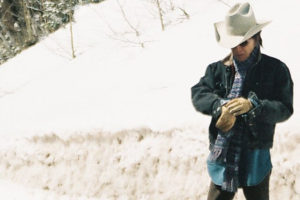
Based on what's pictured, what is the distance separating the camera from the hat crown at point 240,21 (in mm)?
1892

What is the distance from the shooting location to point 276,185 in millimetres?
3391

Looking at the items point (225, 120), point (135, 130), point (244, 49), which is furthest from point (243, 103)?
point (135, 130)

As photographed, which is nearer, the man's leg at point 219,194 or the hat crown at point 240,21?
the hat crown at point 240,21

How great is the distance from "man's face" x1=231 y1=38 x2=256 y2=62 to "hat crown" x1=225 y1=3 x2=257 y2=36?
6 centimetres

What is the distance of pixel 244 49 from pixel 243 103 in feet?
0.96

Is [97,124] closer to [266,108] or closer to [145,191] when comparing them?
[145,191]

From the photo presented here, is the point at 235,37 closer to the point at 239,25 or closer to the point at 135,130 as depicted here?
the point at 239,25

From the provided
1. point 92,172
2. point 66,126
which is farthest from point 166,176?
point 66,126

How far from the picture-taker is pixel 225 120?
1898mm

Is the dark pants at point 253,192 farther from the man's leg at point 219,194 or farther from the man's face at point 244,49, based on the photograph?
the man's face at point 244,49

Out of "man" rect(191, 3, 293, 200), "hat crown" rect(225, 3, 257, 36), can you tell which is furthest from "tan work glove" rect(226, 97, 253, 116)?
"hat crown" rect(225, 3, 257, 36)

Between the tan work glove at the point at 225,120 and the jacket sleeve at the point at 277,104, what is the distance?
10 cm

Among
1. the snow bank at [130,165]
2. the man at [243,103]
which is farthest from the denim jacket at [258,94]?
the snow bank at [130,165]

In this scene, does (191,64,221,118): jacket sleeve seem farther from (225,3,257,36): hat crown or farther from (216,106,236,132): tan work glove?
(225,3,257,36): hat crown
